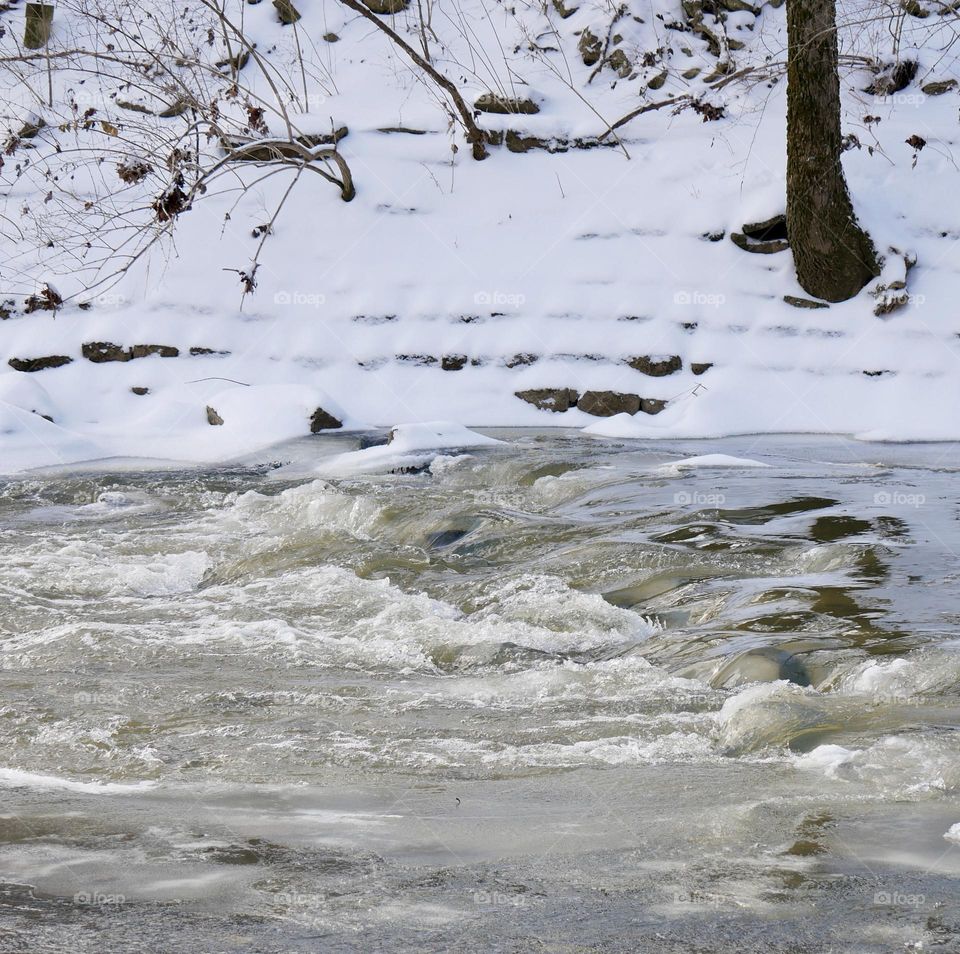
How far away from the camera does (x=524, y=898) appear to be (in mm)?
2270

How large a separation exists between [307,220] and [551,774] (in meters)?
9.82

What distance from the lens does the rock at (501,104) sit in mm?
12961

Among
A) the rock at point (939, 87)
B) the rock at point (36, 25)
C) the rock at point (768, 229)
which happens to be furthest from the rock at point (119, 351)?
the rock at point (939, 87)

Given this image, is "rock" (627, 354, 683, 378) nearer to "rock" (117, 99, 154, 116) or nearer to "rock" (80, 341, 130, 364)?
"rock" (80, 341, 130, 364)

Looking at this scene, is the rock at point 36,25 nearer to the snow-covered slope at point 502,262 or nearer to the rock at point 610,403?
the snow-covered slope at point 502,262

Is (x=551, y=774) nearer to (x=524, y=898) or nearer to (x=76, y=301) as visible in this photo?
(x=524, y=898)

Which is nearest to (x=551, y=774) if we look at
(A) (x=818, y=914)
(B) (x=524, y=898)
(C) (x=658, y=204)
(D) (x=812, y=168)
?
(B) (x=524, y=898)

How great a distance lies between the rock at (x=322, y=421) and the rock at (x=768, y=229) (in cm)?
446

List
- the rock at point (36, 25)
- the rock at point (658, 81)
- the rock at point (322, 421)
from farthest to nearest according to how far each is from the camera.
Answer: the rock at point (36, 25)
the rock at point (658, 81)
the rock at point (322, 421)

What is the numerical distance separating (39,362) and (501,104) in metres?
5.53

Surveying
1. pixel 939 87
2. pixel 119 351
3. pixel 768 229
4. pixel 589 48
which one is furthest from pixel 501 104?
pixel 119 351

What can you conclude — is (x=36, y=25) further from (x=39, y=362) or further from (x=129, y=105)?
(x=39, y=362)

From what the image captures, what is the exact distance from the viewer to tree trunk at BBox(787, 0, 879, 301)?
10.3 meters

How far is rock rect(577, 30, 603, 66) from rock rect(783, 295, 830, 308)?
4.47 m
